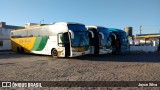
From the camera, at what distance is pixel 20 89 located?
23.9ft

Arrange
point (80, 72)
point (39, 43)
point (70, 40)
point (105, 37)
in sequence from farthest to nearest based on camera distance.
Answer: point (39, 43) → point (105, 37) → point (70, 40) → point (80, 72)

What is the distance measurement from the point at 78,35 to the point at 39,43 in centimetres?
607

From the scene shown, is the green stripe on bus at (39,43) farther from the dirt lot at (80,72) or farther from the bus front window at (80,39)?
the dirt lot at (80,72)

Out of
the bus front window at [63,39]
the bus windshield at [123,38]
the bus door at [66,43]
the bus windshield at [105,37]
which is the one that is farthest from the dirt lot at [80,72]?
the bus windshield at [123,38]

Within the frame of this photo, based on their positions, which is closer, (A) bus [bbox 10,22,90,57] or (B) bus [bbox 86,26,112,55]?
(A) bus [bbox 10,22,90,57]

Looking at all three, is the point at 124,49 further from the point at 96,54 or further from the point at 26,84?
the point at 26,84

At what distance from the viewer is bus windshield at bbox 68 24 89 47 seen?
16.7 metres

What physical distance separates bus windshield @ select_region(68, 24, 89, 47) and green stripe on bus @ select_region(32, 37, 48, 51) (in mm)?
4099

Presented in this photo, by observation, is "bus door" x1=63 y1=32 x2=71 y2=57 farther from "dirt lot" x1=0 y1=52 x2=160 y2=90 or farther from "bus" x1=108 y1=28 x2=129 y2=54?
"bus" x1=108 y1=28 x2=129 y2=54

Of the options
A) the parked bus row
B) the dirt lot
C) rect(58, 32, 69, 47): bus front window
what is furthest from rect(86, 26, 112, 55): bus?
the dirt lot

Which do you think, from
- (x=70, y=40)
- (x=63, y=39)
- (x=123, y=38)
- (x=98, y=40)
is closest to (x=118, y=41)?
(x=123, y=38)

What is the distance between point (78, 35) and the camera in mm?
17031

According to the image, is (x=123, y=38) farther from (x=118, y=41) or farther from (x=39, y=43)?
(x=39, y=43)

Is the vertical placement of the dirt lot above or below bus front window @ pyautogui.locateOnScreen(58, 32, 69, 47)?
below
